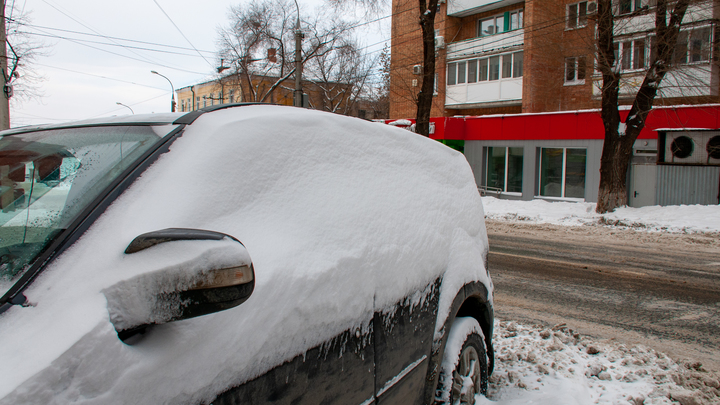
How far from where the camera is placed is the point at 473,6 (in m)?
30.2

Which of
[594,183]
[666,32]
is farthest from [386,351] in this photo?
[594,183]

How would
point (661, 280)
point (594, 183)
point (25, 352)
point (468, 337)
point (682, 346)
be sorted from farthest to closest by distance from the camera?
1. point (594, 183)
2. point (661, 280)
3. point (682, 346)
4. point (468, 337)
5. point (25, 352)

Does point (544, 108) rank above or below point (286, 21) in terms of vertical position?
below

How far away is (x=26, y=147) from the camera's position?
1845mm

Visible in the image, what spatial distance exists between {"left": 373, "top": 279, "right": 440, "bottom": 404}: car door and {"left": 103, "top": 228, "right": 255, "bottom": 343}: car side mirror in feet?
2.80

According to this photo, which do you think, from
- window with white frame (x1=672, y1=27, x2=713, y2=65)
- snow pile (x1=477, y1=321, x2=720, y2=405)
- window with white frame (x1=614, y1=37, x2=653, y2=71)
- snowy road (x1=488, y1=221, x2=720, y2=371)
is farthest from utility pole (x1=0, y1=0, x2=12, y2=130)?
window with white frame (x1=672, y1=27, x2=713, y2=65)

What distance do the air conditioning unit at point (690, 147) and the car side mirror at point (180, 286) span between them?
59.8 ft

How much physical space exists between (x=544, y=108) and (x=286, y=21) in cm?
1891

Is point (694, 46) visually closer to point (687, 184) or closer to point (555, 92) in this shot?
point (687, 184)

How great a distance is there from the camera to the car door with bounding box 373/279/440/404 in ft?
6.27

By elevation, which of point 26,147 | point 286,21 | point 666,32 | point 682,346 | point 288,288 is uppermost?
point 286,21

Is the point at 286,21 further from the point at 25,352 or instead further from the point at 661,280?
the point at 25,352

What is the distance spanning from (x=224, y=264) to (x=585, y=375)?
3361 millimetres

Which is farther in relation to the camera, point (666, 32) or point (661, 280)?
point (666, 32)
